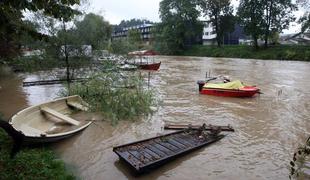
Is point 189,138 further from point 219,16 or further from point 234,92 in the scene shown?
point 219,16

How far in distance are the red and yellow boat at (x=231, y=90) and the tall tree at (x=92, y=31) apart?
20.5 feet

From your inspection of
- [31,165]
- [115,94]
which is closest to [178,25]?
[115,94]

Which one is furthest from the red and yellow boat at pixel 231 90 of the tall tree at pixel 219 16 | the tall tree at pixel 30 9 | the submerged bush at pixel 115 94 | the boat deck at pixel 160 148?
the tall tree at pixel 219 16

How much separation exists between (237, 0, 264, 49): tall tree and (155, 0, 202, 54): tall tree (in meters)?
9.97

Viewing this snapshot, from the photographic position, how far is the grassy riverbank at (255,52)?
38.2 meters

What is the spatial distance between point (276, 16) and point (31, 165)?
46952 mm

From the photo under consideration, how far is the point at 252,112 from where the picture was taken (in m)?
12.0

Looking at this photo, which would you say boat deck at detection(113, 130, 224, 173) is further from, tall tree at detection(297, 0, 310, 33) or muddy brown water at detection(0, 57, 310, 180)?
tall tree at detection(297, 0, 310, 33)

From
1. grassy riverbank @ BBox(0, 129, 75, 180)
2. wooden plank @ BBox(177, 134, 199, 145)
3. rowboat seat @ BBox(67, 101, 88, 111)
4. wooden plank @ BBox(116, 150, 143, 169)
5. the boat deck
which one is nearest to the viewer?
grassy riverbank @ BBox(0, 129, 75, 180)

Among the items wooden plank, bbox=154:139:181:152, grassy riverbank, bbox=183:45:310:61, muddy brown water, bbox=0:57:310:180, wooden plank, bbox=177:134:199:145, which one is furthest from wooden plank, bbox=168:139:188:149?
grassy riverbank, bbox=183:45:310:61

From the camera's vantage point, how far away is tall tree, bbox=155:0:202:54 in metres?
53.8

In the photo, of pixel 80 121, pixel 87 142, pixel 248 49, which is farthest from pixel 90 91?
pixel 248 49

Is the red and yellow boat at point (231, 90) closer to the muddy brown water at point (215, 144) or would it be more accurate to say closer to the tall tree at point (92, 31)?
the muddy brown water at point (215, 144)

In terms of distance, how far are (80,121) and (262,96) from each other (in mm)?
10206
